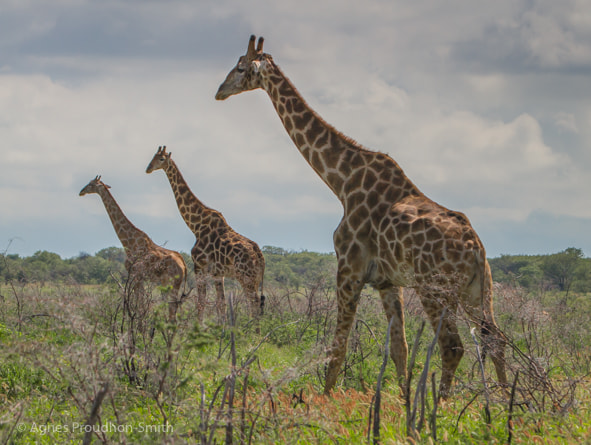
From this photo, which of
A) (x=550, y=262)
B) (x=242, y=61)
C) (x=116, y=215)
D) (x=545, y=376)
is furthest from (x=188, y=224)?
(x=550, y=262)

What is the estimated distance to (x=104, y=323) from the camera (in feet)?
23.7

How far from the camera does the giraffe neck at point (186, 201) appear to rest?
44.9ft

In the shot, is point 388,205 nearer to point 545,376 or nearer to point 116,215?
point 545,376

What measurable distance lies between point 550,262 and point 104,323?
36.6m

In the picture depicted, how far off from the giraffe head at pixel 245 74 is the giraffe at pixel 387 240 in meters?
0.01

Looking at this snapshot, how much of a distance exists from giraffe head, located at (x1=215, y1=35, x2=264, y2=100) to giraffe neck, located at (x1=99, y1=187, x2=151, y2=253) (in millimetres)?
6525

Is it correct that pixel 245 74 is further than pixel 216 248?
No

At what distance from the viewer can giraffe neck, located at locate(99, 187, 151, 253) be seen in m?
14.3

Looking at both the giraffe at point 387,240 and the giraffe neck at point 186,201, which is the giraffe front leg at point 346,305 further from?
the giraffe neck at point 186,201

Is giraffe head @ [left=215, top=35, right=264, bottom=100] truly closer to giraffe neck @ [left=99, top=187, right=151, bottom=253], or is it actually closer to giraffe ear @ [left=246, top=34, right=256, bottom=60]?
giraffe ear @ [left=246, top=34, right=256, bottom=60]

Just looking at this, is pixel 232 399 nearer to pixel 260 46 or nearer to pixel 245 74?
pixel 245 74

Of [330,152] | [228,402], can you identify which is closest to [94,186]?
[330,152]

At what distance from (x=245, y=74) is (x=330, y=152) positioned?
184 cm

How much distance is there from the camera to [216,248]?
12828 millimetres
